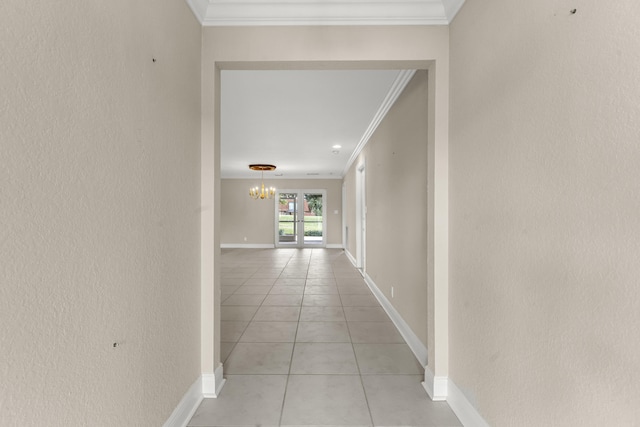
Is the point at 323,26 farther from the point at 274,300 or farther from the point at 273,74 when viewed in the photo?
the point at 274,300

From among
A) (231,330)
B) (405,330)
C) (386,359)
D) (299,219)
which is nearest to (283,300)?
(231,330)

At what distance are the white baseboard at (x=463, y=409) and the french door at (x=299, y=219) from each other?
9.08 m

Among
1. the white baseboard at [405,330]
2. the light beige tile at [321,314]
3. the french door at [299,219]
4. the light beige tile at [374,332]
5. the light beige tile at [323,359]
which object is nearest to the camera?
the light beige tile at [323,359]

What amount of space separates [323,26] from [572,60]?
Result: 1437mm

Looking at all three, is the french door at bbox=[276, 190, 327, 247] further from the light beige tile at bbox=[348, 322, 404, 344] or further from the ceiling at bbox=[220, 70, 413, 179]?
the light beige tile at bbox=[348, 322, 404, 344]

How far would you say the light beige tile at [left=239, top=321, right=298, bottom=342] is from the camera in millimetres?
2918

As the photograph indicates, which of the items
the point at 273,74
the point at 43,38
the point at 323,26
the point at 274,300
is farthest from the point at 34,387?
the point at 274,300

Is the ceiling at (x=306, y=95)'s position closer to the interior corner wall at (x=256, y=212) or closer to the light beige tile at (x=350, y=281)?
the light beige tile at (x=350, y=281)

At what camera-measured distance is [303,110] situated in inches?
155

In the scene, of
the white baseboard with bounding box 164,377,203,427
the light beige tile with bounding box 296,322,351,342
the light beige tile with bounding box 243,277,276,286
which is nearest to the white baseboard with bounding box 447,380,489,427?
the light beige tile with bounding box 296,322,351,342

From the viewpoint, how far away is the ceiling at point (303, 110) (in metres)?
2.99

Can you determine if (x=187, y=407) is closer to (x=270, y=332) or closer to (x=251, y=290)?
(x=270, y=332)

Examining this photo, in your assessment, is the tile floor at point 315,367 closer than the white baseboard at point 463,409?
No

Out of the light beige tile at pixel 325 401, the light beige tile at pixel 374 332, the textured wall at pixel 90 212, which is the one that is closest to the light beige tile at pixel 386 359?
the light beige tile at pixel 374 332
